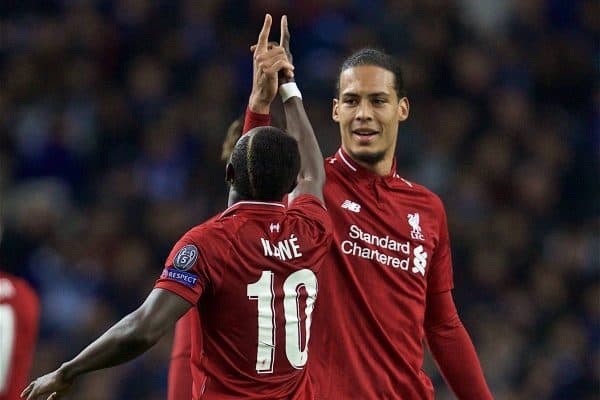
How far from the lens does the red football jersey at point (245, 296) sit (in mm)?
4168

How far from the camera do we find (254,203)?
4305mm

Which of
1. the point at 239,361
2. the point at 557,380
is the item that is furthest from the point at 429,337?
the point at 557,380

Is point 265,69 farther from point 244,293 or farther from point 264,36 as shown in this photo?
point 244,293

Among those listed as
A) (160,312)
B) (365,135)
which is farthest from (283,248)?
(365,135)

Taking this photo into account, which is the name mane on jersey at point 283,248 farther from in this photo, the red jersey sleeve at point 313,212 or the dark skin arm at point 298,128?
the dark skin arm at point 298,128

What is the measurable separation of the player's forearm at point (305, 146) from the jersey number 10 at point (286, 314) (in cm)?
48

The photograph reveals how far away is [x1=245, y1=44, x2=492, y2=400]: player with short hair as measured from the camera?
16.3ft

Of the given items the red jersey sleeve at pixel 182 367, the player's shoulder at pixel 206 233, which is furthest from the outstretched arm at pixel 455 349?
the player's shoulder at pixel 206 233

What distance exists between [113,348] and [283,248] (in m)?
0.65

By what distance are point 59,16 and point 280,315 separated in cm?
709

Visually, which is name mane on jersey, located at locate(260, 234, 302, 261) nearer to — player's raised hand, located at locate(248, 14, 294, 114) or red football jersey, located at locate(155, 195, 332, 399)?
red football jersey, located at locate(155, 195, 332, 399)

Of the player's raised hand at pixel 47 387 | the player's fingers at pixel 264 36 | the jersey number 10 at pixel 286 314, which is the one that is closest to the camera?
the player's raised hand at pixel 47 387

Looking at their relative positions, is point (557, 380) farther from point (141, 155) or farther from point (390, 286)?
point (390, 286)

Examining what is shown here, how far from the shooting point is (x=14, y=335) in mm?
4578
